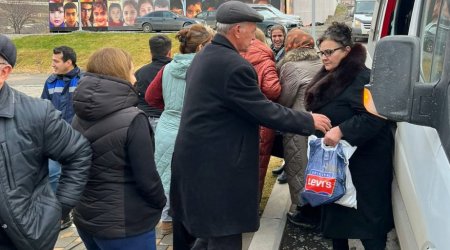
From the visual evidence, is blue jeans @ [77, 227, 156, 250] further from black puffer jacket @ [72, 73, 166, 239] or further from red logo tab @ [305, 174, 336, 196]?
red logo tab @ [305, 174, 336, 196]

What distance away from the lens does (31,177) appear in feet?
7.36

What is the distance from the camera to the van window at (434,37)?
6.68ft

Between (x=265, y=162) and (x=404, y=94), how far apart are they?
8.69 ft

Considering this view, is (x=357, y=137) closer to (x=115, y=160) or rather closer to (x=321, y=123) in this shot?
(x=321, y=123)

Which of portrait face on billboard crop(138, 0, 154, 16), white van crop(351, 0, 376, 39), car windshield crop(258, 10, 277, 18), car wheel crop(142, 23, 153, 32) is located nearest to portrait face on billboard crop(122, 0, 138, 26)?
portrait face on billboard crop(138, 0, 154, 16)

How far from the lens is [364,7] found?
23.3 m

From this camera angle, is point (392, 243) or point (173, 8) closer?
point (392, 243)

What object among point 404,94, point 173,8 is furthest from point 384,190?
point 173,8

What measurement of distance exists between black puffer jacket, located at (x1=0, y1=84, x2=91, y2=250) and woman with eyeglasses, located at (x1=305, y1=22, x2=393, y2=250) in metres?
1.56

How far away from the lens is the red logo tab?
3.11 meters

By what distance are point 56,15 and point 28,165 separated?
33516mm

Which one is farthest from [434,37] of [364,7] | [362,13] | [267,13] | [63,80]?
[267,13]

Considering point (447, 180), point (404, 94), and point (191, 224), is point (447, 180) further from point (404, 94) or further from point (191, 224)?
point (191, 224)

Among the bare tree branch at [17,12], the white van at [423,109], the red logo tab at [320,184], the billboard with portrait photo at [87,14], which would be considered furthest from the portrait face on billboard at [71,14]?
the white van at [423,109]
